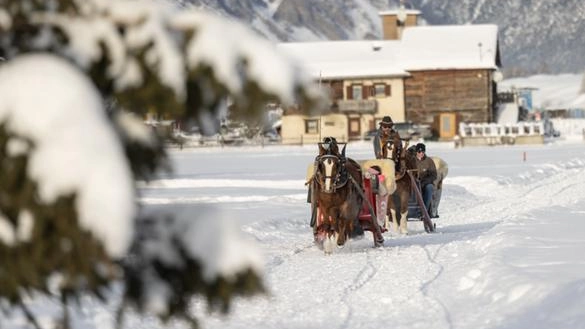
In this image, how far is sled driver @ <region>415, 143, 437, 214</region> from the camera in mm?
21391

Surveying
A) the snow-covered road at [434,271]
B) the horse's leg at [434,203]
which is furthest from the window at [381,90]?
the horse's leg at [434,203]

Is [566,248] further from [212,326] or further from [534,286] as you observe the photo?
[212,326]

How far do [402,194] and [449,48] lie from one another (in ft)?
236

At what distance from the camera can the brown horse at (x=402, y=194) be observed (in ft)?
66.0

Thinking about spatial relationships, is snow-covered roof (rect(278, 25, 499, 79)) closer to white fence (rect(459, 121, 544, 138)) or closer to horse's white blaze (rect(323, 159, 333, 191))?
white fence (rect(459, 121, 544, 138))

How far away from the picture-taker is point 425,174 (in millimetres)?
21766

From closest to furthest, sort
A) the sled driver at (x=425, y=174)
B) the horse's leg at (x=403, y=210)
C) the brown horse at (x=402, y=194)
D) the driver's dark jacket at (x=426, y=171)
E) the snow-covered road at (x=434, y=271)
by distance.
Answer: the snow-covered road at (x=434, y=271)
the brown horse at (x=402, y=194)
the horse's leg at (x=403, y=210)
the sled driver at (x=425, y=174)
the driver's dark jacket at (x=426, y=171)

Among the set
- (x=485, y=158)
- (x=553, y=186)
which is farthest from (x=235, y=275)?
(x=485, y=158)

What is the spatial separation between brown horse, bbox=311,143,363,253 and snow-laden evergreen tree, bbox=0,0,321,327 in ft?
38.5

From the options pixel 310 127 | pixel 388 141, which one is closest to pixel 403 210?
pixel 388 141

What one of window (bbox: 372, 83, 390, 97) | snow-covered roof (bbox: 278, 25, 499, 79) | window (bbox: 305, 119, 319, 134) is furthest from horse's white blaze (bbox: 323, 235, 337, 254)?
window (bbox: 372, 83, 390, 97)

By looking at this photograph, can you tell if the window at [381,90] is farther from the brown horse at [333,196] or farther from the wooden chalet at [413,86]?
the brown horse at [333,196]

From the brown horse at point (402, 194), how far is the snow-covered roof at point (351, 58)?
218 feet

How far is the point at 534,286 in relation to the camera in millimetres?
11227
